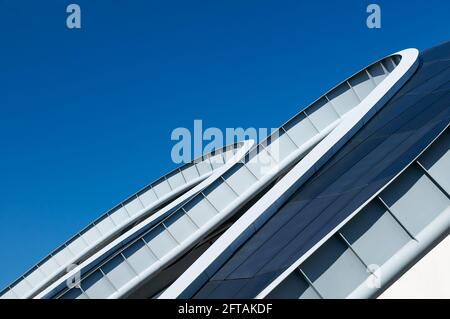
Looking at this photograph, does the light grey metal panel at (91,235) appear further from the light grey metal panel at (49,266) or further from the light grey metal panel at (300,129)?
the light grey metal panel at (300,129)

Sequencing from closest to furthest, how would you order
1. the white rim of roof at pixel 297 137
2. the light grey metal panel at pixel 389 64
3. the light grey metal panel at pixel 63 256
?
1. the white rim of roof at pixel 297 137
2. the light grey metal panel at pixel 389 64
3. the light grey metal panel at pixel 63 256

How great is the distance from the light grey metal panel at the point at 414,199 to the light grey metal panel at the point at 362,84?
951 cm

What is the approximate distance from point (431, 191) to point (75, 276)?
10519mm

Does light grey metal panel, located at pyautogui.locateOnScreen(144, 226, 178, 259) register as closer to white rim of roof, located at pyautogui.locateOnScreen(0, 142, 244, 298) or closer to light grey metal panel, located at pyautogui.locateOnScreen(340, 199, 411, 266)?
light grey metal panel, located at pyautogui.locateOnScreen(340, 199, 411, 266)

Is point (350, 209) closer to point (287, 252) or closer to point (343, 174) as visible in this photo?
point (287, 252)

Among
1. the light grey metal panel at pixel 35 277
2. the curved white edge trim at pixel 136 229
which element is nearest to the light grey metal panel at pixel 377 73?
the curved white edge trim at pixel 136 229

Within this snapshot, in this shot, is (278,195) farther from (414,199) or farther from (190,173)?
(190,173)

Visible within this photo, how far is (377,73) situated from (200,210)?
7719 millimetres

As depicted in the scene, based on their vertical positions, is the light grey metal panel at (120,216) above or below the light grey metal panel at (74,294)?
above

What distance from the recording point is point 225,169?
58.2ft

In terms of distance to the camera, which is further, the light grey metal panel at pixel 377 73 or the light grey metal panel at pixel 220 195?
the light grey metal panel at pixel 377 73

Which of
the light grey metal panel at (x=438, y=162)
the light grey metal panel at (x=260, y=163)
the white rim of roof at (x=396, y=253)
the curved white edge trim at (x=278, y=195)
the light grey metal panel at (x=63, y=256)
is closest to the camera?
the white rim of roof at (x=396, y=253)

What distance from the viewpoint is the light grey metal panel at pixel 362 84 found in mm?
18438
